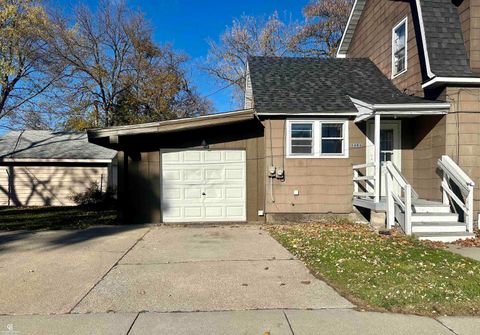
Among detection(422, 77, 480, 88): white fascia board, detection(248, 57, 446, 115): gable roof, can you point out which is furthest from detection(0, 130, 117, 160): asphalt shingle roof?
detection(422, 77, 480, 88): white fascia board

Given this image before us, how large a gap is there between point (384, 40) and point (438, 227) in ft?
24.7

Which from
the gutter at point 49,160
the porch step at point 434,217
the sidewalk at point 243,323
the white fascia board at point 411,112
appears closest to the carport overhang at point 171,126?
the white fascia board at point 411,112

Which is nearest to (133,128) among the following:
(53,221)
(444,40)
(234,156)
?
(234,156)

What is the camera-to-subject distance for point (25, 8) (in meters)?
18.0

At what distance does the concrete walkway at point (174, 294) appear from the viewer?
4.02 m

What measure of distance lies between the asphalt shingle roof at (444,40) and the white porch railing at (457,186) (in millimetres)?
2293

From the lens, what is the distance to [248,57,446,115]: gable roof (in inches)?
441

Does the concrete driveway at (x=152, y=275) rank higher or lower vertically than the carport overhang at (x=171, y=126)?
lower

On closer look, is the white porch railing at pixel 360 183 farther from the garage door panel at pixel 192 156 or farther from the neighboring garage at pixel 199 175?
the garage door panel at pixel 192 156

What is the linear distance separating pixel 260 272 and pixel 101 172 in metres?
15.2

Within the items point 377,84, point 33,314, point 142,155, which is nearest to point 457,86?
point 377,84

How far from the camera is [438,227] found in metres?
8.88

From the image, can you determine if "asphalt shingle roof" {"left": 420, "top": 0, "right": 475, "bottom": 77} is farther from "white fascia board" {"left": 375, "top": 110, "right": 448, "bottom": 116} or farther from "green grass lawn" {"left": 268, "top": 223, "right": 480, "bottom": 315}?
"green grass lawn" {"left": 268, "top": 223, "right": 480, "bottom": 315}

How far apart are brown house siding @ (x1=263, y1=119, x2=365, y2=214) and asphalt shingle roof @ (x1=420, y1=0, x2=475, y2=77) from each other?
9.06 feet
